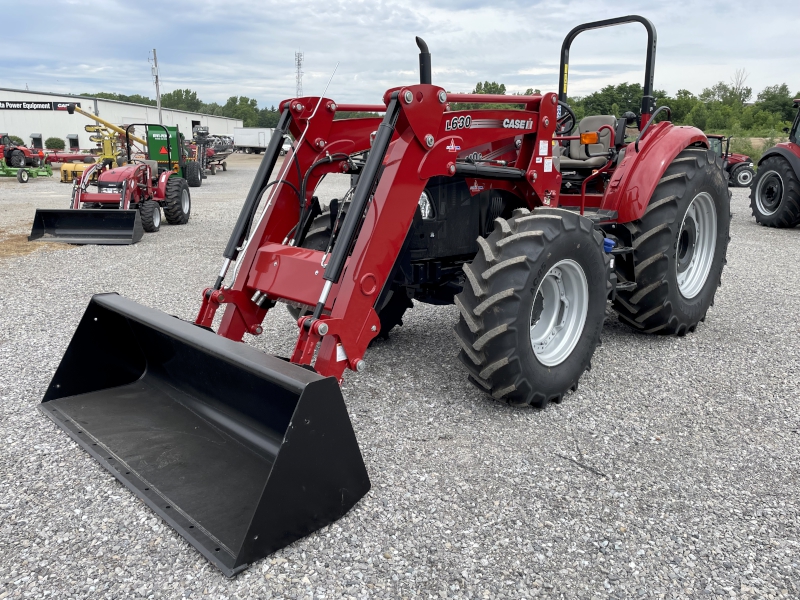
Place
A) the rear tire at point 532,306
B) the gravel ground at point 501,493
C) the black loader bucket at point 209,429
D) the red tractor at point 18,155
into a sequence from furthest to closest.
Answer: the red tractor at point 18,155 → the rear tire at point 532,306 → the black loader bucket at point 209,429 → the gravel ground at point 501,493

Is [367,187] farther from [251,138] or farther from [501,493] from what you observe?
[251,138]

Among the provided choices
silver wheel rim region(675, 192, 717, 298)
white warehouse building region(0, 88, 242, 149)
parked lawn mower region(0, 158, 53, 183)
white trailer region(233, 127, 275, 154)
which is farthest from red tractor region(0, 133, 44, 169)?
silver wheel rim region(675, 192, 717, 298)

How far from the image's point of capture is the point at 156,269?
8.23 meters

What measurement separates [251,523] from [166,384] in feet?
5.26

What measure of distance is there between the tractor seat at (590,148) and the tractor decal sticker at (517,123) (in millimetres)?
1546

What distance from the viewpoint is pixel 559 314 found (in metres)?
3.99

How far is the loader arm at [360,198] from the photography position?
3139 mm

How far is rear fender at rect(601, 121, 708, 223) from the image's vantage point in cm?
461

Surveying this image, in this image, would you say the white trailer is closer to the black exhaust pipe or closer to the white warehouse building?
the white warehouse building

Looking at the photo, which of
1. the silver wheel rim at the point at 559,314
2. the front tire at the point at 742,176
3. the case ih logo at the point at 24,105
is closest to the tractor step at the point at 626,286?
the silver wheel rim at the point at 559,314

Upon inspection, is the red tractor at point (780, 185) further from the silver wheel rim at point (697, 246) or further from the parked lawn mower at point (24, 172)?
the parked lawn mower at point (24, 172)

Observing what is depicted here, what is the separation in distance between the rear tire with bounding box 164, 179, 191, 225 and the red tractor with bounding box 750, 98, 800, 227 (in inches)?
433

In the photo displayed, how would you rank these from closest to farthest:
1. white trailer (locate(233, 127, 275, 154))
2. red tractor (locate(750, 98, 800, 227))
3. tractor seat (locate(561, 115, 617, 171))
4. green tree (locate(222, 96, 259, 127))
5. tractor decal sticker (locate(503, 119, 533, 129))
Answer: tractor decal sticker (locate(503, 119, 533, 129)), tractor seat (locate(561, 115, 617, 171)), red tractor (locate(750, 98, 800, 227)), white trailer (locate(233, 127, 275, 154)), green tree (locate(222, 96, 259, 127))

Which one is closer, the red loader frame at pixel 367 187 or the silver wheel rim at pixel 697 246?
the red loader frame at pixel 367 187
